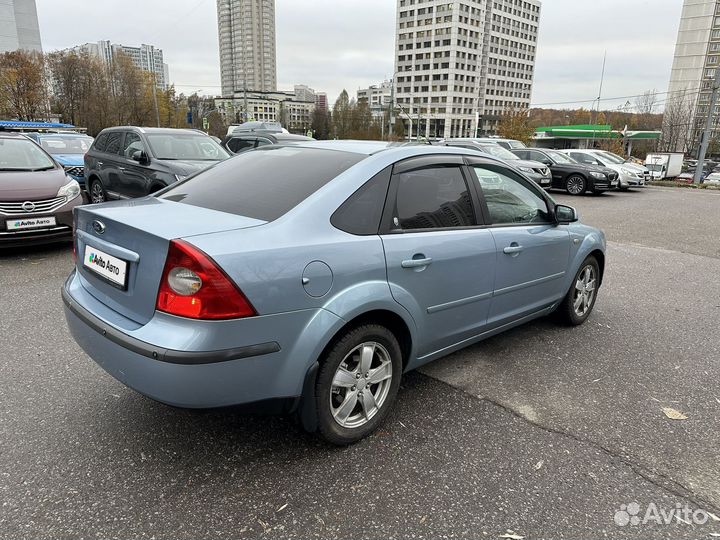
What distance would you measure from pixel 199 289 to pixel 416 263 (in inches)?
48.4

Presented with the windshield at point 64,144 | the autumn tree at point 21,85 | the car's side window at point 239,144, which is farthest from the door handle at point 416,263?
the autumn tree at point 21,85

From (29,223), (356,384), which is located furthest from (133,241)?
(29,223)

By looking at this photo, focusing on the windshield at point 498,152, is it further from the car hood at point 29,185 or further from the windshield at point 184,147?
the car hood at point 29,185

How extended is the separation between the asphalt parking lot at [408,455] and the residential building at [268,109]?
6748 centimetres

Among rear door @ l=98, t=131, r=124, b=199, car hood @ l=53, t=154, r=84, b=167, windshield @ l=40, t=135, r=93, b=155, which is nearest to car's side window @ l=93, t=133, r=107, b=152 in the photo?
rear door @ l=98, t=131, r=124, b=199

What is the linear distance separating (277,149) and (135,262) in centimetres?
156

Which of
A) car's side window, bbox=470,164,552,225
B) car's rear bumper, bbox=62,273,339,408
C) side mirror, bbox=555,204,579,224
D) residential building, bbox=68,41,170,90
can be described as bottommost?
car's rear bumper, bbox=62,273,339,408

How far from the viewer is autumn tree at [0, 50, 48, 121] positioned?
4219 centimetres

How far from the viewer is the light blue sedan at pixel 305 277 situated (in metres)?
2.19

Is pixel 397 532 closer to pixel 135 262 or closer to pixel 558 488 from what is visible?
pixel 558 488

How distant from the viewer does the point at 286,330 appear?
7.52 feet

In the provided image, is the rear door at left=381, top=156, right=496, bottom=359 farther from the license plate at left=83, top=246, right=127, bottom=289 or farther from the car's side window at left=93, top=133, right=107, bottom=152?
the car's side window at left=93, top=133, right=107, bottom=152

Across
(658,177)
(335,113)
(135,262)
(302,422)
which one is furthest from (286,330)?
(335,113)

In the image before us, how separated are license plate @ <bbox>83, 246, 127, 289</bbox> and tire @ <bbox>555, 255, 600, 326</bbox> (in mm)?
3588
